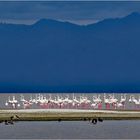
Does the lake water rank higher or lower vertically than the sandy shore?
lower

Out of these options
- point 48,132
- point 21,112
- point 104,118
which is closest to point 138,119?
point 104,118

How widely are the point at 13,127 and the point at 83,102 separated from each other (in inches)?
883

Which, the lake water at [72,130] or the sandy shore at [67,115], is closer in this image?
the lake water at [72,130]

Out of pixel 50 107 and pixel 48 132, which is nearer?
pixel 48 132

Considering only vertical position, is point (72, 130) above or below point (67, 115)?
below

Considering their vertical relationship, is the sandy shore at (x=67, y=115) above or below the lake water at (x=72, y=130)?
above

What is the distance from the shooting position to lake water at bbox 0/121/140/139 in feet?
139

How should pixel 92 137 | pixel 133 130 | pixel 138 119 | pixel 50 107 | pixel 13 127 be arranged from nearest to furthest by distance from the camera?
1. pixel 92 137
2. pixel 133 130
3. pixel 13 127
4. pixel 138 119
5. pixel 50 107

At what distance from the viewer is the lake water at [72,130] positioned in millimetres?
42312

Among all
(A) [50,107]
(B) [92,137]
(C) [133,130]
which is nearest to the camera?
(B) [92,137]

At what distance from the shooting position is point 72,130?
46.1m

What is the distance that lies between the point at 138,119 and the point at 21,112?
8.35m

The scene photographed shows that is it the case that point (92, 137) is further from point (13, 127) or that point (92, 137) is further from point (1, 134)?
point (13, 127)

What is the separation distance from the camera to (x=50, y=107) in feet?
223
